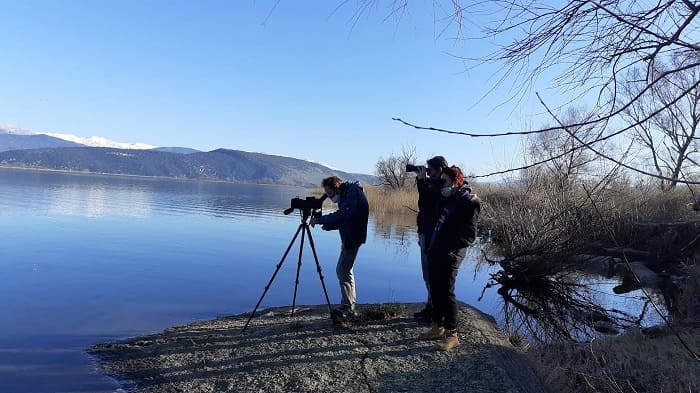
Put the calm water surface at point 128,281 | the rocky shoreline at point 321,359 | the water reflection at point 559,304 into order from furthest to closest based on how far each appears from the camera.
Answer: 1. the water reflection at point 559,304
2. the calm water surface at point 128,281
3. the rocky shoreline at point 321,359

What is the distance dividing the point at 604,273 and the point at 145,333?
14.5m

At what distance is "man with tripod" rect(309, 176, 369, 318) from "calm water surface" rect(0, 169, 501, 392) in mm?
2826

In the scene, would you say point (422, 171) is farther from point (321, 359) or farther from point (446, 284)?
point (321, 359)

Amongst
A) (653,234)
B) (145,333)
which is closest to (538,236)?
(653,234)

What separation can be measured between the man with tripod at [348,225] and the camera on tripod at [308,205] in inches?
6.1

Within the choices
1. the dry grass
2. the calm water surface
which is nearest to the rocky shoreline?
the calm water surface

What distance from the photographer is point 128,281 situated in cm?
1048

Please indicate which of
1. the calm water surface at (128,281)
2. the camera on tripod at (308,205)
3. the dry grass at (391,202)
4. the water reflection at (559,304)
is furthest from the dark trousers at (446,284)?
the dry grass at (391,202)

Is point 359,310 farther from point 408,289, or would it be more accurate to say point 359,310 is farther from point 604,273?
point 604,273

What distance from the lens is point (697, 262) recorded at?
9672mm

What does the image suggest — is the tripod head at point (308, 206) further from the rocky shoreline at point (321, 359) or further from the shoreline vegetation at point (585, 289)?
the shoreline vegetation at point (585, 289)

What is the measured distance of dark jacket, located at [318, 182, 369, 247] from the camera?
20.2 feet

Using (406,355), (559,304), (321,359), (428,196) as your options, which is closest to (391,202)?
(559,304)

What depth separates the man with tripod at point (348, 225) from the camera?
6.16 m
